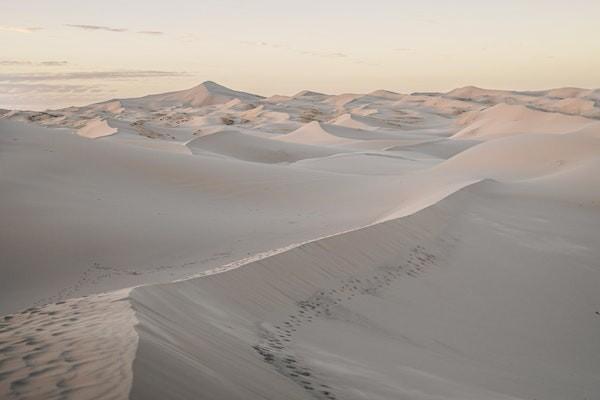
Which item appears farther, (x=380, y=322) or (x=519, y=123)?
(x=519, y=123)

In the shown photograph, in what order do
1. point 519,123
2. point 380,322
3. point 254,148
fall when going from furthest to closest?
point 519,123, point 254,148, point 380,322

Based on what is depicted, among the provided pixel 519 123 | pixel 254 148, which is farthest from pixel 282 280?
pixel 519 123

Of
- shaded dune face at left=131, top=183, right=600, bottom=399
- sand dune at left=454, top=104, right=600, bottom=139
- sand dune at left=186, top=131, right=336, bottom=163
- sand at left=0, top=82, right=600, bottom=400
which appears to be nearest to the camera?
sand at left=0, top=82, right=600, bottom=400

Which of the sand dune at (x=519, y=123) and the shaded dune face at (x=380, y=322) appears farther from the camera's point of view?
the sand dune at (x=519, y=123)

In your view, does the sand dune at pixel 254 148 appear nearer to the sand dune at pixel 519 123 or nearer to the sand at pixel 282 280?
the sand at pixel 282 280

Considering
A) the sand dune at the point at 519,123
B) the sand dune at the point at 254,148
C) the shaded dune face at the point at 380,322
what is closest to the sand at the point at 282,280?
the shaded dune face at the point at 380,322

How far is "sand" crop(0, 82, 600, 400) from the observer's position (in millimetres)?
4660

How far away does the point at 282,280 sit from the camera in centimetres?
830

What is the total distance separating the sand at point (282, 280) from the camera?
4.66 m

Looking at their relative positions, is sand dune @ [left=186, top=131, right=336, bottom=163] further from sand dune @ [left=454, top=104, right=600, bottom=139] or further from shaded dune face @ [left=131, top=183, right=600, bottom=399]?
shaded dune face @ [left=131, top=183, right=600, bottom=399]

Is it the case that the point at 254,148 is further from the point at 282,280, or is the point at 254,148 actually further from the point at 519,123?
the point at 282,280

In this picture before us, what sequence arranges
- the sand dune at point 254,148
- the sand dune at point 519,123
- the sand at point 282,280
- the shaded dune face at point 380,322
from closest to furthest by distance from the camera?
the sand at point 282,280 < the shaded dune face at point 380,322 < the sand dune at point 254,148 < the sand dune at point 519,123

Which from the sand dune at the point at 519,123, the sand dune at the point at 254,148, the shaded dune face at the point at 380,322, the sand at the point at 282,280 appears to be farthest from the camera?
the sand dune at the point at 519,123

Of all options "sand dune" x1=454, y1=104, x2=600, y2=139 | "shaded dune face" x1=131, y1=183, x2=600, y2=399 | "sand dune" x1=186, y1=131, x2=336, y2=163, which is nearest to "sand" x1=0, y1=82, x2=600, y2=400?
"shaded dune face" x1=131, y1=183, x2=600, y2=399
